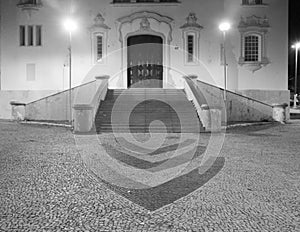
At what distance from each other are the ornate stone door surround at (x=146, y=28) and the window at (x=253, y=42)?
15.5ft

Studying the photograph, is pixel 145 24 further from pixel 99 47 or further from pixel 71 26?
pixel 71 26

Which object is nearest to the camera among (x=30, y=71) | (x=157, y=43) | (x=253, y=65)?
(x=253, y=65)

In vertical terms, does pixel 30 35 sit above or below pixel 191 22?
below

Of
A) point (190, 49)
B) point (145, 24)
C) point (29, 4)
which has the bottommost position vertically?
point (190, 49)

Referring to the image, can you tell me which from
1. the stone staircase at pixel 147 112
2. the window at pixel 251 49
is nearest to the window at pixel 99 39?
the stone staircase at pixel 147 112

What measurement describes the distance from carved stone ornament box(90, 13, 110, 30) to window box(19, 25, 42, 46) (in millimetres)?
3726

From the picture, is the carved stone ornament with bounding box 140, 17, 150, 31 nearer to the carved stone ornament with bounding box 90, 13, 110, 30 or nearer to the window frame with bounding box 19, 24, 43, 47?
the carved stone ornament with bounding box 90, 13, 110, 30

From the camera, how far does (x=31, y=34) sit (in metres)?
25.0

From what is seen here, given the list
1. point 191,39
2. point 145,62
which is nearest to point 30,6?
point 145,62

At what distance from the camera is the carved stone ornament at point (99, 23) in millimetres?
24375

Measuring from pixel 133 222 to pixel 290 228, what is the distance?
78.5 inches

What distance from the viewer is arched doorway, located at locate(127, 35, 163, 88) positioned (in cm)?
2477

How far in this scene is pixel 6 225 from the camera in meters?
4.74

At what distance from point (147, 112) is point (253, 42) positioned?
10299mm
